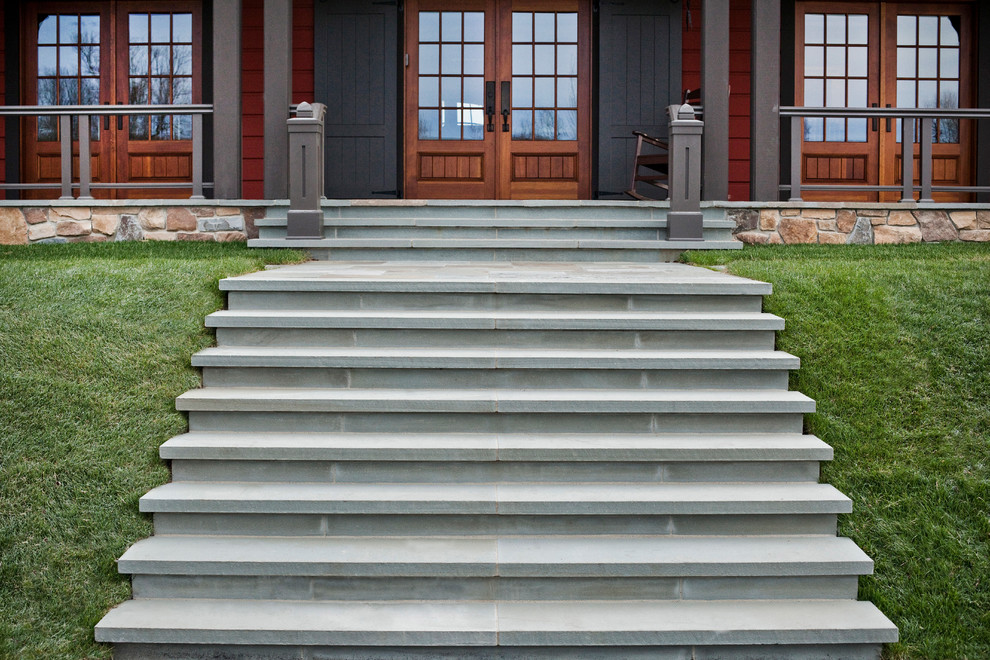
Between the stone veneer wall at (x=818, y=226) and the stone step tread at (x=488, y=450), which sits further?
the stone veneer wall at (x=818, y=226)

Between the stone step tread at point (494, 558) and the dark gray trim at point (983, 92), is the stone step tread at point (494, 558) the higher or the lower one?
the lower one

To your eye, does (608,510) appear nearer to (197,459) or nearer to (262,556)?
(262,556)

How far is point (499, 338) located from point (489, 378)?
278mm

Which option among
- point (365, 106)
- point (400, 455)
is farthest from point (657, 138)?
point (400, 455)

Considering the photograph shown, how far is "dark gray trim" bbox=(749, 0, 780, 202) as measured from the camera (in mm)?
6262

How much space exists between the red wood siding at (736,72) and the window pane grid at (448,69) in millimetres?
1945

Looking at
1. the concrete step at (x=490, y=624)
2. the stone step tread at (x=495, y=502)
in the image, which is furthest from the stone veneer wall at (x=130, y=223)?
the concrete step at (x=490, y=624)

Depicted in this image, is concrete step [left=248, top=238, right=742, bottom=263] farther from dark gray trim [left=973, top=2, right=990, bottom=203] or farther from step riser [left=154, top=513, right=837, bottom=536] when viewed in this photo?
dark gray trim [left=973, top=2, right=990, bottom=203]

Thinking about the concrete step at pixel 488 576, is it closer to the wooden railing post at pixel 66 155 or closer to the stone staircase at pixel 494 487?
the stone staircase at pixel 494 487

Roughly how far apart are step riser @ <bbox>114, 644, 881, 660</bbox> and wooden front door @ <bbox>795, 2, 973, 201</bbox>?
6219mm

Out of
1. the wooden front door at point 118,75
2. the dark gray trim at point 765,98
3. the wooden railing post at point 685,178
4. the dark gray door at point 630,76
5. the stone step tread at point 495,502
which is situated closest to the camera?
the stone step tread at point 495,502

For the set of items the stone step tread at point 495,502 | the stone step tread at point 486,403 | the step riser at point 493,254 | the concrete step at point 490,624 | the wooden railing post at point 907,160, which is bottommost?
the concrete step at point 490,624

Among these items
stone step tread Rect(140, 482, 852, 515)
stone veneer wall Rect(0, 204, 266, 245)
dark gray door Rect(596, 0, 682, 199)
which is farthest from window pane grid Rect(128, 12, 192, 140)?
stone step tread Rect(140, 482, 852, 515)

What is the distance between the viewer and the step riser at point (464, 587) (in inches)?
104
